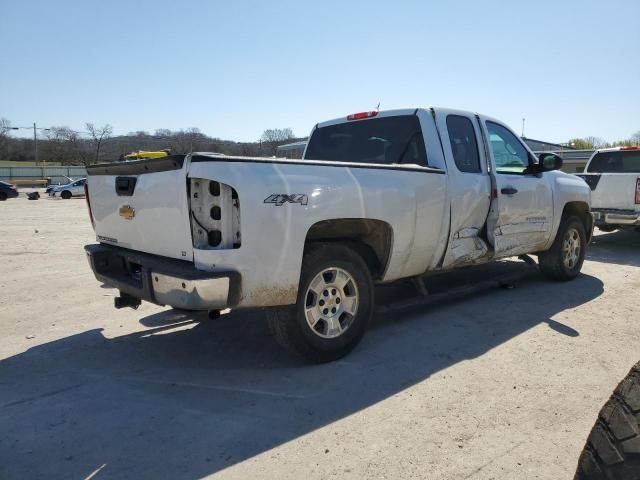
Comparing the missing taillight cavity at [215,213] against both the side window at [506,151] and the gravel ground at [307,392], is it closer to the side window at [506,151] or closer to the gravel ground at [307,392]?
the gravel ground at [307,392]

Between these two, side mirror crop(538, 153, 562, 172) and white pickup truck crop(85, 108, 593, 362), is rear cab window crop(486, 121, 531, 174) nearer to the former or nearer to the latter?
white pickup truck crop(85, 108, 593, 362)

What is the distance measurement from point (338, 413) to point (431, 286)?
3.41m

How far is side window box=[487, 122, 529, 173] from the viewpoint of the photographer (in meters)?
5.51

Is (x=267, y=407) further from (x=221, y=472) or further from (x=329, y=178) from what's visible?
(x=329, y=178)

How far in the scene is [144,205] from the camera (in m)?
3.61

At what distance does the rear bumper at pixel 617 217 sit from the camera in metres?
9.12

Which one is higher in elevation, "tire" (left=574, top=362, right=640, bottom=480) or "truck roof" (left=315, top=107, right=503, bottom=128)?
"truck roof" (left=315, top=107, right=503, bottom=128)

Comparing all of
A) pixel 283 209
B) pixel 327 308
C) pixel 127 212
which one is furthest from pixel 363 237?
pixel 127 212

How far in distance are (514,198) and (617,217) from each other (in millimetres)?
5225

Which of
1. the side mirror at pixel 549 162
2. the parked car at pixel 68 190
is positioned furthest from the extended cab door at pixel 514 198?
the parked car at pixel 68 190

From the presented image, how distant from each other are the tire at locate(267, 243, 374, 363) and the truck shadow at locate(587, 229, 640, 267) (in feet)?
20.6

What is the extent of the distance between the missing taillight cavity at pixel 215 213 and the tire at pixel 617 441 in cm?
220

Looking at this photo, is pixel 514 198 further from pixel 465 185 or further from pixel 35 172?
pixel 35 172

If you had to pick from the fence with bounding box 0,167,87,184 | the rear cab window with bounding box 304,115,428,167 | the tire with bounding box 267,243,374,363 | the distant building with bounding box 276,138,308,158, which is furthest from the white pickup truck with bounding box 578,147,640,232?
the fence with bounding box 0,167,87,184
